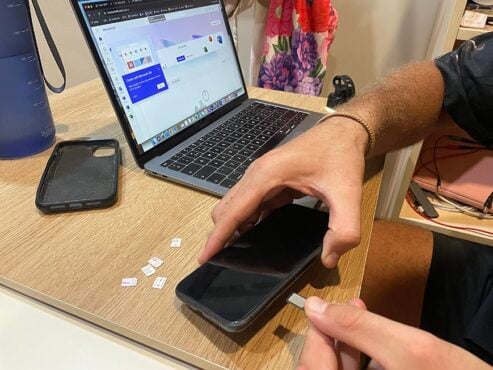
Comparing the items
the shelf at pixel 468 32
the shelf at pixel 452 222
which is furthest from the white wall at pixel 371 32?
the shelf at pixel 452 222

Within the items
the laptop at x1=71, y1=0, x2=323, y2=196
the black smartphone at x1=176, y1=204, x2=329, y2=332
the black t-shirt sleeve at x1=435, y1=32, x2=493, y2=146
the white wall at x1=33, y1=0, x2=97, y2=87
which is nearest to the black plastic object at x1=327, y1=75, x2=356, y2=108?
the laptop at x1=71, y1=0, x2=323, y2=196

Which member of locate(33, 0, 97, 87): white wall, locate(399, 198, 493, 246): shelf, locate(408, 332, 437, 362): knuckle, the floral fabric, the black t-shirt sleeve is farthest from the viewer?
locate(33, 0, 97, 87): white wall

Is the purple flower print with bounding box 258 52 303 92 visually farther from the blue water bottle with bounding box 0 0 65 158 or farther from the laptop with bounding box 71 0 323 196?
the blue water bottle with bounding box 0 0 65 158

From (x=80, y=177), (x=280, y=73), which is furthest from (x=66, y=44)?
(x=80, y=177)

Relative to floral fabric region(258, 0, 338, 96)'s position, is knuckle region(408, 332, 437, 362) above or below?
above

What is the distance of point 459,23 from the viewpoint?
35.1 inches

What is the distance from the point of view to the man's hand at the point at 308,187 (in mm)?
377

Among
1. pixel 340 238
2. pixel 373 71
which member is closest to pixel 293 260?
pixel 340 238

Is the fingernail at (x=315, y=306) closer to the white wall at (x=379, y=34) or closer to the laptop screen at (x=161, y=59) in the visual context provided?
the laptop screen at (x=161, y=59)

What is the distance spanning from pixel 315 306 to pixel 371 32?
4.19ft

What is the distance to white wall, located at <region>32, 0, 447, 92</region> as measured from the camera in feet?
4.25

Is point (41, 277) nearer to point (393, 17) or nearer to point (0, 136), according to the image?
point (0, 136)

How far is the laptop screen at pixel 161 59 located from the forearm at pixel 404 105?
0.28 meters

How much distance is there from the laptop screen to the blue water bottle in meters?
0.10
